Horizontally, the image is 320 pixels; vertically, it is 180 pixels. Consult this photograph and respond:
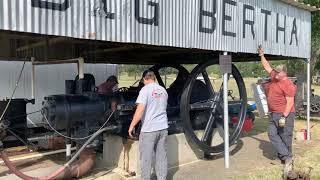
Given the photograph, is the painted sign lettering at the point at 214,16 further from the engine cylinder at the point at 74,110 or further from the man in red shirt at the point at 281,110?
the engine cylinder at the point at 74,110

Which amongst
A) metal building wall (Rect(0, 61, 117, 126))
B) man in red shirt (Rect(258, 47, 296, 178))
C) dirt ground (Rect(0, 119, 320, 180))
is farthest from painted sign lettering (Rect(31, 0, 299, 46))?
metal building wall (Rect(0, 61, 117, 126))

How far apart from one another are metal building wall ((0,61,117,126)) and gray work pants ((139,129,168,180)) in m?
5.01

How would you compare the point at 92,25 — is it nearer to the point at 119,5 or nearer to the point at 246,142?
the point at 119,5

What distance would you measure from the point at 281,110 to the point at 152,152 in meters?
2.96

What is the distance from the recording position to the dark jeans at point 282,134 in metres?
8.02

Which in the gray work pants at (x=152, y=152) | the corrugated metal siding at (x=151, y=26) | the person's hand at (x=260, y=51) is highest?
the corrugated metal siding at (x=151, y=26)

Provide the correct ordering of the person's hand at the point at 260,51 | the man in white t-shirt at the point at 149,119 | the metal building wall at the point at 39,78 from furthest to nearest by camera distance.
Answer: the metal building wall at the point at 39,78 → the person's hand at the point at 260,51 → the man in white t-shirt at the point at 149,119

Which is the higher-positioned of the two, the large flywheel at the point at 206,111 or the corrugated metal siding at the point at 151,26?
the corrugated metal siding at the point at 151,26

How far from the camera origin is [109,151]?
8.13m

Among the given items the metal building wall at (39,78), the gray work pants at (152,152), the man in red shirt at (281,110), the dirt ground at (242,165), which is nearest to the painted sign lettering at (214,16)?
the man in red shirt at (281,110)

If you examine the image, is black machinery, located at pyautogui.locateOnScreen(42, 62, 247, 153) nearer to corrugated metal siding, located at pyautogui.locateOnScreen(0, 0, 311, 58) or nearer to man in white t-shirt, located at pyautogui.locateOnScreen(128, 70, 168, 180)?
corrugated metal siding, located at pyautogui.locateOnScreen(0, 0, 311, 58)

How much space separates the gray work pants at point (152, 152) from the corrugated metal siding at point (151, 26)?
4.71ft

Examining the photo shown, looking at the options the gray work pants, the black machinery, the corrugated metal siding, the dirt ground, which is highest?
the corrugated metal siding

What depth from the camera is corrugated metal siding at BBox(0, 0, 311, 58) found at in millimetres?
4934
